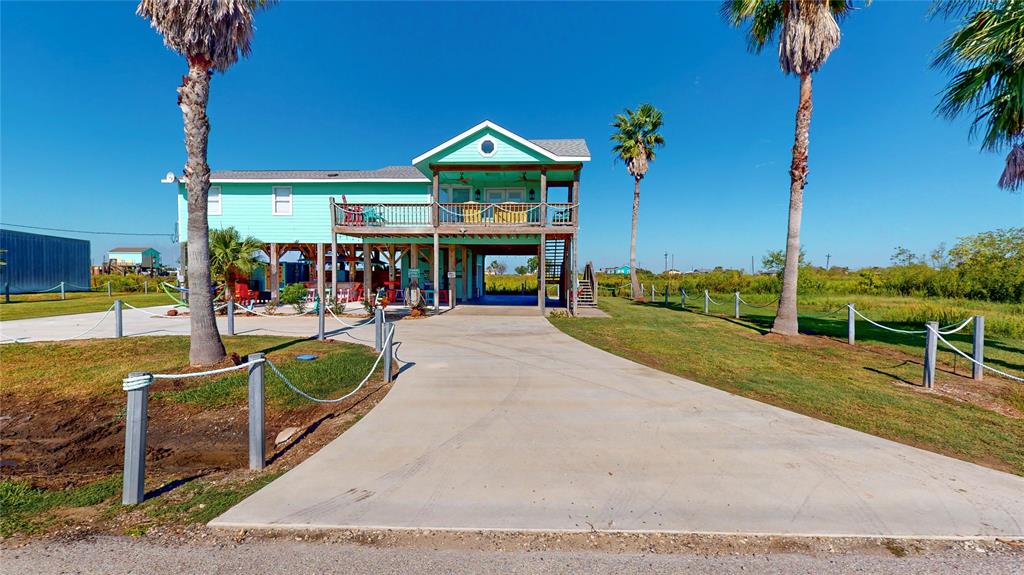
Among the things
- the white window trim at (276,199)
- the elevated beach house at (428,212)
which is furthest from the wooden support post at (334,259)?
the white window trim at (276,199)

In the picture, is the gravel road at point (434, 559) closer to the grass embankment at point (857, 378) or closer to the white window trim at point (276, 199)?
the grass embankment at point (857, 378)

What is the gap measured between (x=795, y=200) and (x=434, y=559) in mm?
12397

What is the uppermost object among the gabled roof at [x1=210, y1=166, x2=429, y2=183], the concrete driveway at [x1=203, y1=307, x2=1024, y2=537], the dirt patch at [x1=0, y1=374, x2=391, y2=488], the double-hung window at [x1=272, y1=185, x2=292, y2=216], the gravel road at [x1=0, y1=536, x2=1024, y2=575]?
the gabled roof at [x1=210, y1=166, x2=429, y2=183]

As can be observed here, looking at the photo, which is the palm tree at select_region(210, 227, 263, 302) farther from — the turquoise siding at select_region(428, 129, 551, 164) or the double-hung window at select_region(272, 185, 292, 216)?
the turquoise siding at select_region(428, 129, 551, 164)

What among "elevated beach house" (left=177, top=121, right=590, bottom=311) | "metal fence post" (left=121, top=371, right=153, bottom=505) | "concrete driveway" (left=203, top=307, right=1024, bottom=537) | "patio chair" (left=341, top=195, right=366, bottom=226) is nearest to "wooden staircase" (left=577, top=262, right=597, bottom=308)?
"elevated beach house" (left=177, top=121, right=590, bottom=311)

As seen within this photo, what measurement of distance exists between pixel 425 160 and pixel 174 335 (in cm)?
1018

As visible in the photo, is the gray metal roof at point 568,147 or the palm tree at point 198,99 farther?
the gray metal roof at point 568,147

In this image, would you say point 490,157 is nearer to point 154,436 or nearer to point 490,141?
point 490,141

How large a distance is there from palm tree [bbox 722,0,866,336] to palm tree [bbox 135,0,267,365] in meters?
12.8

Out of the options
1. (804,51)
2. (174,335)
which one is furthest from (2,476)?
(804,51)

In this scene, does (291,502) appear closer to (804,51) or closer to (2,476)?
(2,476)

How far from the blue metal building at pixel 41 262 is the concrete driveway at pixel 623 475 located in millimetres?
35795

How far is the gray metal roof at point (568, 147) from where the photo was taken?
626 inches

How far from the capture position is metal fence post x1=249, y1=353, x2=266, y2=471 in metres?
3.62
